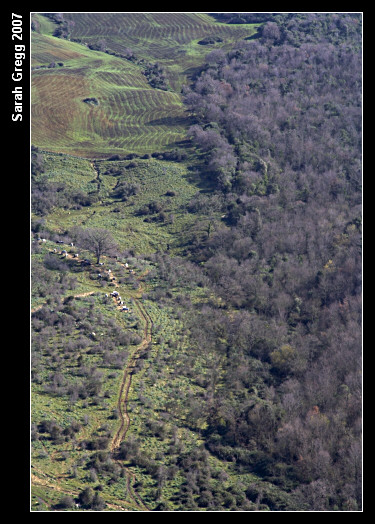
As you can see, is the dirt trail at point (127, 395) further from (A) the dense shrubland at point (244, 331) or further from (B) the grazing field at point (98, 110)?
(B) the grazing field at point (98, 110)

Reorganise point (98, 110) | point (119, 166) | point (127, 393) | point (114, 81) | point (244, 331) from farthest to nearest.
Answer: point (114, 81) → point (98, 110) → point (119, 166) → point (244, 331) → point (127, 393)

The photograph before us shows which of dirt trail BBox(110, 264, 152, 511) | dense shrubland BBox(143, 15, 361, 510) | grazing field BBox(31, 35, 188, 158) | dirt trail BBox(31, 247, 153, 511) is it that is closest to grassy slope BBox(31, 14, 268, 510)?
grazing field BBox(31, 35, 188, 158)

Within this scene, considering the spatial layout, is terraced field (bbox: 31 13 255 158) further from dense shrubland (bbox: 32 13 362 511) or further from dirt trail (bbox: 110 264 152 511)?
dirt trail (bbox: 110 264 152 511)

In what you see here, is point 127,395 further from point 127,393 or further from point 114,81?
point 114,81

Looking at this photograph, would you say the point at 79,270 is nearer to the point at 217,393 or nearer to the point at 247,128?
the point at 217,393

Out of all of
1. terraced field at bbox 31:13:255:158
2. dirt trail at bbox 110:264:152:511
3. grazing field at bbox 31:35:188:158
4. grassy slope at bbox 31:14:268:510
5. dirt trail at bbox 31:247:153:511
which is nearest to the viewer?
dirt trail at bbox 31:247:153:511

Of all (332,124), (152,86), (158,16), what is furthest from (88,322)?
(158,16)

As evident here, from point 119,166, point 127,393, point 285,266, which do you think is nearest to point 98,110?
point 119,166

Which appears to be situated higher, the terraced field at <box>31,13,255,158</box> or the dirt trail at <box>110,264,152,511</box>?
the terraced field at <box>31,13,255,158</box>
